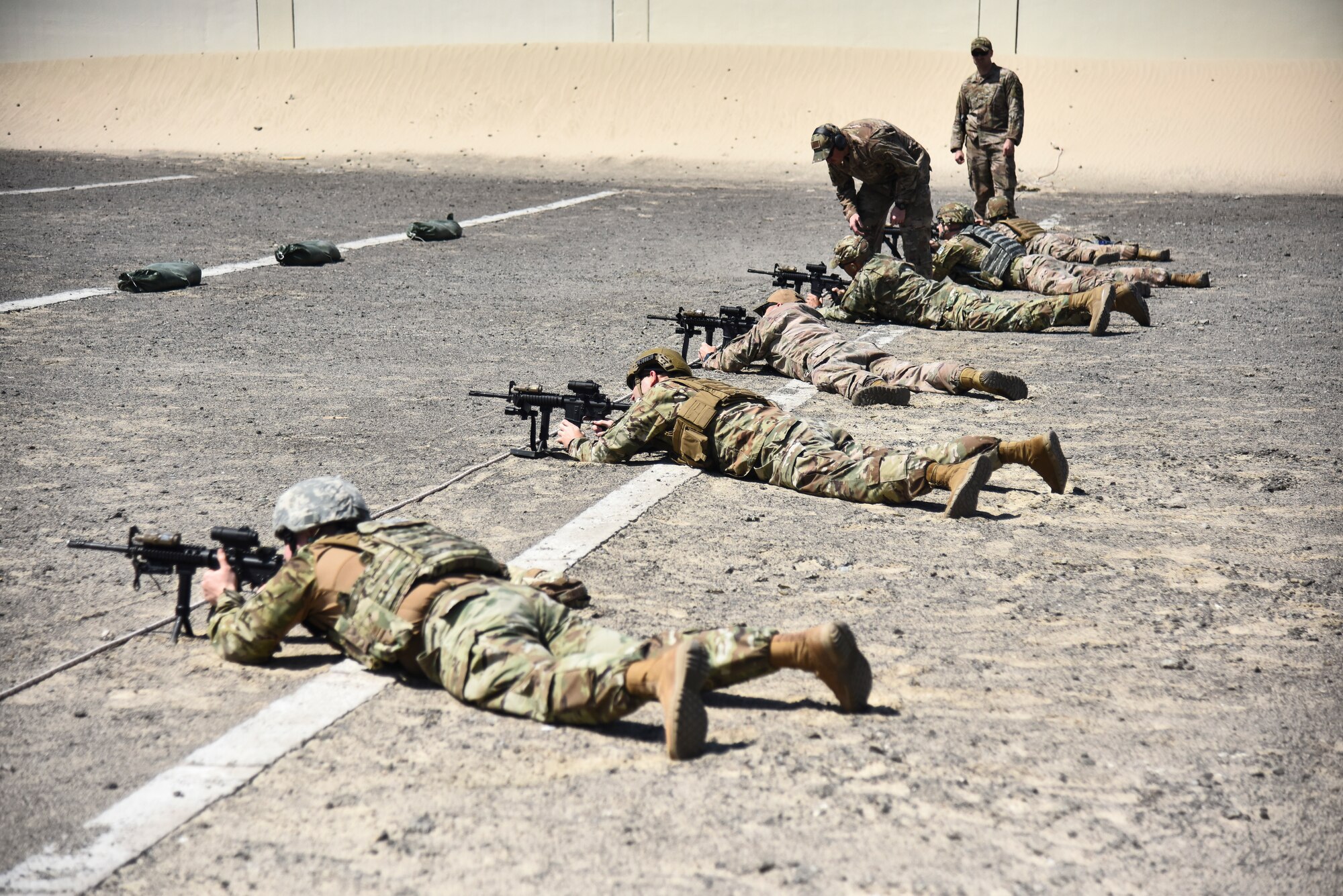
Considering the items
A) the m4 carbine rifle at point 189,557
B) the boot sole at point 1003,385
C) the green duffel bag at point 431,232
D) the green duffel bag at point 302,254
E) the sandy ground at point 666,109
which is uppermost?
the sandy ground at point 666,109

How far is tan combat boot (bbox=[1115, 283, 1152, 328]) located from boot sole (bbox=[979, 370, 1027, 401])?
338 centimetres

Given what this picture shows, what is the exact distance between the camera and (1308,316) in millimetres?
12516

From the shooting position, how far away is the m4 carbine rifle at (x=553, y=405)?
7.64 metres

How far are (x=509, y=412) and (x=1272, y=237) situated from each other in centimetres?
1476

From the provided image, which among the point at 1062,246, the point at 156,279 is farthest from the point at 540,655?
the point at 1062,246

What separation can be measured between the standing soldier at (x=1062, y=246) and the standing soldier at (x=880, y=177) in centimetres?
170

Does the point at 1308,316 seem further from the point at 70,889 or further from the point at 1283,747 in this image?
the point at 70,889

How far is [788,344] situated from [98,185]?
17.7 metres

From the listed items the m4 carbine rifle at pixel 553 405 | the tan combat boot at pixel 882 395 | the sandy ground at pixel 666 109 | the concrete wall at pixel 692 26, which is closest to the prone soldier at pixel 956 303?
the tan combat boot at pixel 882 395

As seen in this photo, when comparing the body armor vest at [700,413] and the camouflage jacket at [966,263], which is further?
the camouflage jacket at [966,263]

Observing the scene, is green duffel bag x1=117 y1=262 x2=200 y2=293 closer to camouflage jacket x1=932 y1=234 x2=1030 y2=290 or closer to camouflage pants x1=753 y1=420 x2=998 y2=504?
camouflage jacket x1=932 y1=234 x2=1030 y2=290

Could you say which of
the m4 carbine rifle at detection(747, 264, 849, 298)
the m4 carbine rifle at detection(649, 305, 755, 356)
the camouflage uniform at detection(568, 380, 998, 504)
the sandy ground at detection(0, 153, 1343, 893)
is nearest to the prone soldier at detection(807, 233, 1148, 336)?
the sandy ground at detection(0, 153, 1343, 893)

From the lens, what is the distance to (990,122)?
17453 millimetres

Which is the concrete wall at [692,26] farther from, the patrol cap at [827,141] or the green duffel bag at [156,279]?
the green duffel bag at [156,279]
